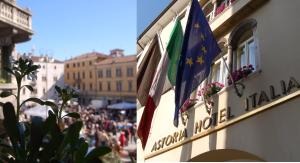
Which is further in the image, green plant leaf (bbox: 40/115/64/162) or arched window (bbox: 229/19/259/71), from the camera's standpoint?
arched window (bbox: 229/19/259/71)

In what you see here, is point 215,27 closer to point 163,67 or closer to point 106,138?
point 163,67

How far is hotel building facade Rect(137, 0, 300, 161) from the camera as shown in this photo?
121 cm

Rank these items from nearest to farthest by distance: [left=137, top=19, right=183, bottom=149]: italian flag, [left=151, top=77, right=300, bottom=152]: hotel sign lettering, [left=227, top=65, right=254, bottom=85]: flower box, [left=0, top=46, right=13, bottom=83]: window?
1. [left=151, top=77, right=300, bottom=152]: hotel sign lettering
2. [left=227, top=65, right=254, bottom=85]: flower box
3. [left=137, top=19, right=183, bottom=149]: italian flag
4. [left=0, top=46, right=13, bottom=83]: window

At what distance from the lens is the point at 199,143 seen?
155 centimetres

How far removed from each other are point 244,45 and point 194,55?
0.19 metres

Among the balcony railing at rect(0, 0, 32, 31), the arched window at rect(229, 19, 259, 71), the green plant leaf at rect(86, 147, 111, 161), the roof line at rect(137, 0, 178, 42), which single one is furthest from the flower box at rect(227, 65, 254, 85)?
the balcony railing at rect(0, 0, 32, 31)

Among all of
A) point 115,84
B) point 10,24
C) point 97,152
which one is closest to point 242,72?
point 97,152

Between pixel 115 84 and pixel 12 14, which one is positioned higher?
pixel 12 14

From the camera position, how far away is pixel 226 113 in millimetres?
1411

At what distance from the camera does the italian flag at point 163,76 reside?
1.65 metres

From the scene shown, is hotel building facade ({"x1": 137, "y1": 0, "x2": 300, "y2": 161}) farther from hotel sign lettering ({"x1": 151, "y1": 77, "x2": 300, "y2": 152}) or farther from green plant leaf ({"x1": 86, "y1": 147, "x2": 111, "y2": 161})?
green plant leaf ({"x1": 86, "y1": 147, "x2": 111, "y2": 161})

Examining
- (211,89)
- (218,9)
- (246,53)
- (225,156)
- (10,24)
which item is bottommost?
(225,156)

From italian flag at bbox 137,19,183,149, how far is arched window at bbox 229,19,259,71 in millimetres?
232

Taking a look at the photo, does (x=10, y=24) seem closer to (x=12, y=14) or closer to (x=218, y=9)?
(x=12, y=14)
